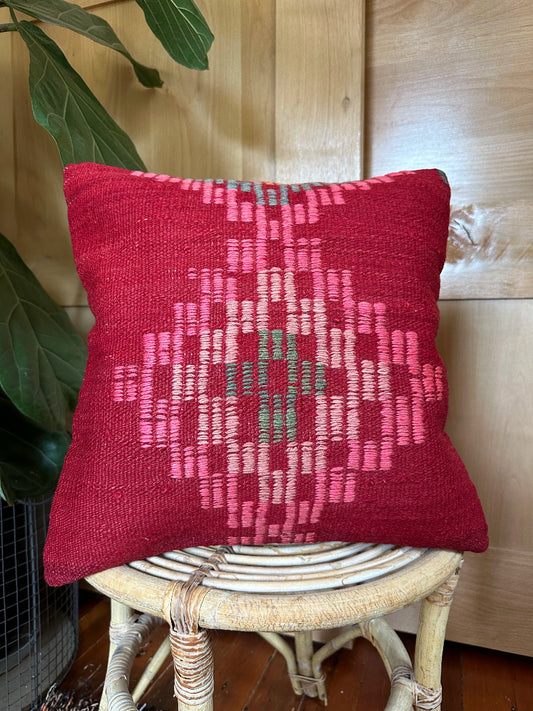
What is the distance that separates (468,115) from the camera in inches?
32.9

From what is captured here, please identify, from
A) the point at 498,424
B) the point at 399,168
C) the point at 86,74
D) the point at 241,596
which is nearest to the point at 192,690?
the point at 241,596

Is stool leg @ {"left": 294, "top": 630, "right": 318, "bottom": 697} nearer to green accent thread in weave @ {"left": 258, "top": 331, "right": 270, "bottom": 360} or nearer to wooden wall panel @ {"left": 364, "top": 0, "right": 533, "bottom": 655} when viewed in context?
wooden wall panel @ {"left": 364, "top": 0, "right": 533, "bottom": 655}

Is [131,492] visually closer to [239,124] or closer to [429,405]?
[429,405]

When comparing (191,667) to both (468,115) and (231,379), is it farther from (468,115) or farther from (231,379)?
(468,115)

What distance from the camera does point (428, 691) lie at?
0.52m

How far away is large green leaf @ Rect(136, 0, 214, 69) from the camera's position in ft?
2.31

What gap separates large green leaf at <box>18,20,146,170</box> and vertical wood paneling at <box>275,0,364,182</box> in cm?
29

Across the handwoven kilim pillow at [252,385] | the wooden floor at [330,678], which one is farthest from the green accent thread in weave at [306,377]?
the wooden floor at [330,678]

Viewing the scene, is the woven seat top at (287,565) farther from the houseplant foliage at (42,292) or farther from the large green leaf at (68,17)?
the large green leaf at (68,17)

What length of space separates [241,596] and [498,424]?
635mm

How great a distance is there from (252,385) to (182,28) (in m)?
0.56

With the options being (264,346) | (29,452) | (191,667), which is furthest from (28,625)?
(264,346)

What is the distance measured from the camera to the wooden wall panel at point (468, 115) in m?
0.81

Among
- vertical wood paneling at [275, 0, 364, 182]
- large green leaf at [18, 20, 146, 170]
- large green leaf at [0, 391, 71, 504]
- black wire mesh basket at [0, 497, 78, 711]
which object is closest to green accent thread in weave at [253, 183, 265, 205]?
large green leaf at [18, 20, 146, 170]
